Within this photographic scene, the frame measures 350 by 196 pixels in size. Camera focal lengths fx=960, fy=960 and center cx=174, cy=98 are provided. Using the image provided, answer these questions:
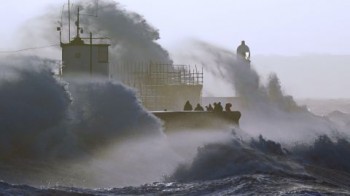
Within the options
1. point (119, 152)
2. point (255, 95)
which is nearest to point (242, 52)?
point (255, 95)

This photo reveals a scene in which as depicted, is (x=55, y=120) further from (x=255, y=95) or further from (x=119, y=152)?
(x=255, y=95)

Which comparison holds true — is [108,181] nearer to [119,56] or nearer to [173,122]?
[173,122]

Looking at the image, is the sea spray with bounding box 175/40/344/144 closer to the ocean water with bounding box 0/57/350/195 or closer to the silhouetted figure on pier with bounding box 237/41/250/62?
the silhouetted figure on pier with bounding box 237/41/250/62

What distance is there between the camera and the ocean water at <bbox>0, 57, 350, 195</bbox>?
2006 centimetres

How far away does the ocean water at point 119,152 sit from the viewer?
20062mm

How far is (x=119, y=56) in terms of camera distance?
51.3 meters

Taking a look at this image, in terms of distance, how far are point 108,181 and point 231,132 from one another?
9.50 m

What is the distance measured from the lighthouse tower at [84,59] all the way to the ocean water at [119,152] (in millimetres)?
6429

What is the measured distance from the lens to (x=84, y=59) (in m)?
36.8

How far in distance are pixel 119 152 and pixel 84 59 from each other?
12180 millimetres

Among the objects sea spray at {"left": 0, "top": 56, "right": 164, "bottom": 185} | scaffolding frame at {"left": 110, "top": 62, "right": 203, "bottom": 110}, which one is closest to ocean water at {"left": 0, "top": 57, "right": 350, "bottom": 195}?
sea spray at {"left": 0, "top": 56, "right": 164, "bottom": 185}

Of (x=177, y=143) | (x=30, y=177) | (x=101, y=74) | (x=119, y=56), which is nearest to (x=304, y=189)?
(x=30, y=177)

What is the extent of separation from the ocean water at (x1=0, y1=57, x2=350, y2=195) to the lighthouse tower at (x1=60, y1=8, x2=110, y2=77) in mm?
6429

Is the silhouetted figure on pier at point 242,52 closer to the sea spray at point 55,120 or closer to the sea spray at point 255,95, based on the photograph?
the sea spray at point 255,95
